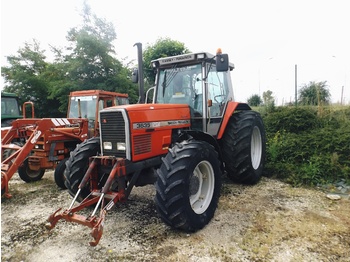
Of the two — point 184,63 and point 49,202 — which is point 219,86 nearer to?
point 184,63

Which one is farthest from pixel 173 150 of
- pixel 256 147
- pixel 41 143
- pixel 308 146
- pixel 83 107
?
pixel 83 107

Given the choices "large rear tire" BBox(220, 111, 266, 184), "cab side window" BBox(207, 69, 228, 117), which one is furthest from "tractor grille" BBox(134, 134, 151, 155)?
"large rear tire" BBox(220, 111, 266, 184)

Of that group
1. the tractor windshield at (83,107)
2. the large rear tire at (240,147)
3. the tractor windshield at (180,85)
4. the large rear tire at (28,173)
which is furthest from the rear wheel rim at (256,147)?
the large rear tire at (28,173)

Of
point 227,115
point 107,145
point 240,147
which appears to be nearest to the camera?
point 107,145

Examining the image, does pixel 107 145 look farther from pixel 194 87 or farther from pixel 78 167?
pixel 194 87

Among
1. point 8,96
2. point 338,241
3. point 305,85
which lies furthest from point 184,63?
point 305,85

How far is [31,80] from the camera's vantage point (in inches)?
504

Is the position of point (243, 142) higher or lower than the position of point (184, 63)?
lower

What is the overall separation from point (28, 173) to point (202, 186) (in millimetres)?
→ 4020

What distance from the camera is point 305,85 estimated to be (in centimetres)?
1180

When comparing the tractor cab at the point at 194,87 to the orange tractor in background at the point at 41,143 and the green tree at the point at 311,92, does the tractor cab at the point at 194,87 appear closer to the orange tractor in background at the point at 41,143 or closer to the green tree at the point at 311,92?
the orange tractor in background at the point at 41,143

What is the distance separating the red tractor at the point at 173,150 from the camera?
2.73m

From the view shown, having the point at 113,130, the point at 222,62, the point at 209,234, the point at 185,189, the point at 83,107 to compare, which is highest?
the point at 222,62

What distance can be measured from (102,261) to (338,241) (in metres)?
2.49
